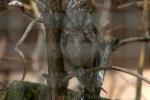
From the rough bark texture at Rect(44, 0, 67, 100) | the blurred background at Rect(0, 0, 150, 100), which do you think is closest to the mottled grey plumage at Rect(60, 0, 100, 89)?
the rough bark texture at Rect(44, 0, 67, 100)

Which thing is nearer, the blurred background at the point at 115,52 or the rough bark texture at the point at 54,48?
the rough bark texture at the point at 54,48

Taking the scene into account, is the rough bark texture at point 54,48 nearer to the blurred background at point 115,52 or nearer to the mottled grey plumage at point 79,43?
the mottled grey plumage at point 79,43

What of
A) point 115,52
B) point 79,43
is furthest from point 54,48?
point 115,52

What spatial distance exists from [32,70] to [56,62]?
107 cm

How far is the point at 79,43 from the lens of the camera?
1.59ft

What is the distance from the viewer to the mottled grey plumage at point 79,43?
1.53ft

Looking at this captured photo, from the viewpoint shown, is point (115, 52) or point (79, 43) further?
point (115, 52)

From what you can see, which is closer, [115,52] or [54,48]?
[54,48]

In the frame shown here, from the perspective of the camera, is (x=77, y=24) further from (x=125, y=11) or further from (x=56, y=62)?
(x=125, y=11)

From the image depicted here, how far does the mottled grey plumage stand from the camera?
47 cm

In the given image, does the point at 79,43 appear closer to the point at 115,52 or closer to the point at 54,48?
the point at 54,48

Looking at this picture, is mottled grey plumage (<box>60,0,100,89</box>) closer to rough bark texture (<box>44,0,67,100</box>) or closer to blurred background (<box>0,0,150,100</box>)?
rough bark texture (<box>44,0,67,100</box>)

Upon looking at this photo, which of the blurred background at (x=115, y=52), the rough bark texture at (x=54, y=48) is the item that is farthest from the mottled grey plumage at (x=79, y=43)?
the blurred background at (x=115, y=52)

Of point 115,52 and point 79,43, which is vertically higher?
point 115,52
